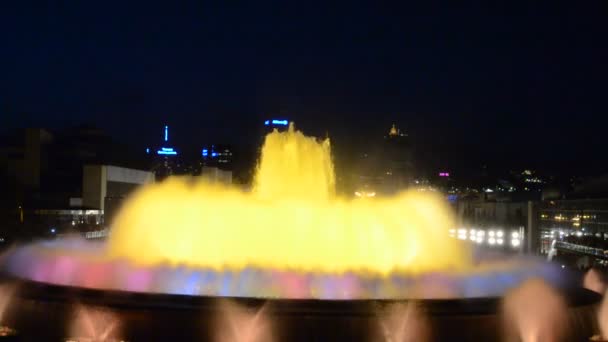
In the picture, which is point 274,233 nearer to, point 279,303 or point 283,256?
point 283,256

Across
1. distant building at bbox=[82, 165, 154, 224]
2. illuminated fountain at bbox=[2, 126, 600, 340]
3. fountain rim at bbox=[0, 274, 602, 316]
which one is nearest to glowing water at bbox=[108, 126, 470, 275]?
illuminated fountain at bbox=[2, 126, 600, 340]

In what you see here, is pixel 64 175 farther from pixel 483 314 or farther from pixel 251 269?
pixel 483 314

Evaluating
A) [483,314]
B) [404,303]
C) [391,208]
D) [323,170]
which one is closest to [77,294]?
[404,303]

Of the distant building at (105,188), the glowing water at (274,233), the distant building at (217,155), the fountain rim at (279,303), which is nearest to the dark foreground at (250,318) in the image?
the fountain rim at (279,303)

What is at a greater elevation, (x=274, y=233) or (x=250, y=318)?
(x=274, y=233)

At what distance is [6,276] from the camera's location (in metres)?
13.4

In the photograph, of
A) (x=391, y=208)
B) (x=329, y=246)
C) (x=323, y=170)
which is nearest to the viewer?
(x=329, y=246)

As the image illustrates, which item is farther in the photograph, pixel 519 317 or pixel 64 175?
pixel 64 175

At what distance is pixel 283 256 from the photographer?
58.8ft

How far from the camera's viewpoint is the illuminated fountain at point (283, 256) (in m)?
12.9

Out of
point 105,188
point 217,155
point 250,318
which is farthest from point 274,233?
point 217,155

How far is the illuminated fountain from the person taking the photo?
1286 centimetres

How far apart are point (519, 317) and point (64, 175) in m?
61.8

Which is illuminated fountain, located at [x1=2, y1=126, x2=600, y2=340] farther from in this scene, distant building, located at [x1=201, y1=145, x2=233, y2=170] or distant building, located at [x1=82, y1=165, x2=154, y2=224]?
distant building, located at [x1=201, y1=145, x2=233, y2=170]
